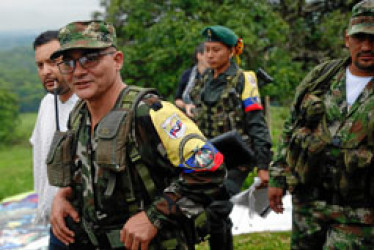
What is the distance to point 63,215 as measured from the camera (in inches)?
105

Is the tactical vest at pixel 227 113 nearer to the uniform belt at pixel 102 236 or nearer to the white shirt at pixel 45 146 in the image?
the white shirt at pixel 45 146

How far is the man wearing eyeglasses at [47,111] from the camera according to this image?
3432mm

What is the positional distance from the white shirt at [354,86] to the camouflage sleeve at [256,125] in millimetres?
1443

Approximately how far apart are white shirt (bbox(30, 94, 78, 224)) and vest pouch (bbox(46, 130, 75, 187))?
714 millimetres

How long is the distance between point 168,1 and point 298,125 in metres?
8.14

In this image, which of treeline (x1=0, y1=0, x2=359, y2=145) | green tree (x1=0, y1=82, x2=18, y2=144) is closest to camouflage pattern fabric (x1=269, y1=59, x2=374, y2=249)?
treeline (x1=0, y1=0, x2=359, y2=145)

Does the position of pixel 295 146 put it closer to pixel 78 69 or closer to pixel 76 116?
pixel 76 116

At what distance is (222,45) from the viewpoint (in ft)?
15.3

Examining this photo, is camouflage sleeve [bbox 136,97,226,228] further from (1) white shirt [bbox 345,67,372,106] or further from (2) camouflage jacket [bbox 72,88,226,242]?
(1) white shirt [bbox 345,67,372,106]

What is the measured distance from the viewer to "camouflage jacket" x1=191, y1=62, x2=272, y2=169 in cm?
450

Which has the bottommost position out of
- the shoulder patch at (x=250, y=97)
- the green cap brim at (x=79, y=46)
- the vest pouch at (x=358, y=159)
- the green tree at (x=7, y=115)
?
the green tree at (x=7, y=115)

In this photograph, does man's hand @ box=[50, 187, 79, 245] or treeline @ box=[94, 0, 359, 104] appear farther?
treeline @ box=[94, 0, 359, 104]

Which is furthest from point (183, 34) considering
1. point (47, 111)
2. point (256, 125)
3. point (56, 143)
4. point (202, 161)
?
point (202, 161)

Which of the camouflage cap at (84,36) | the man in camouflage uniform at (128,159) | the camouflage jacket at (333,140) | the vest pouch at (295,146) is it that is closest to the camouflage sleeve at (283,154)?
the camouflage jacket at (333,140)
